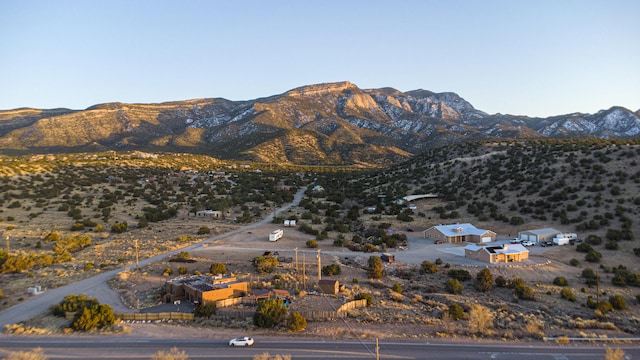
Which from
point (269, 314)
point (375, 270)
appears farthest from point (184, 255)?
point (375, 270)

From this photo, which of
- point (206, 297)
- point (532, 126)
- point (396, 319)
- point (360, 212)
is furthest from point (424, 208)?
point (532, 126)

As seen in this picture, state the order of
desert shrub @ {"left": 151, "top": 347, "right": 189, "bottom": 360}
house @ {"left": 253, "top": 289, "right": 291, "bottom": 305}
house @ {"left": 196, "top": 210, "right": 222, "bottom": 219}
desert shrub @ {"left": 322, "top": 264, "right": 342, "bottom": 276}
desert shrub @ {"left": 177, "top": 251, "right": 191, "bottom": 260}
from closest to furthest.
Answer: desert shrub @ {"left": 151, "top": 347, "right": 189, "bottom": 360} → house @ {"left": 253, "top": 289, "right": 291, "bottom": 305} → desert shrub @ {"left": 322, "top": 264, "right": 342, "bottom": 276} → desert shrub @ {"left": 177, "top": 251, "right": 191, "bottom": 260} → house @ {"left": 196, "top": 210, "right": 222, "bottom": 219}

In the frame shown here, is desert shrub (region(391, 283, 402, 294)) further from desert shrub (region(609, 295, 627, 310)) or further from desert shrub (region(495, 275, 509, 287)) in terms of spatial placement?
desert shrub (region(609, 295, 627, 310))

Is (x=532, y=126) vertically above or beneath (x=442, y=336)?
above

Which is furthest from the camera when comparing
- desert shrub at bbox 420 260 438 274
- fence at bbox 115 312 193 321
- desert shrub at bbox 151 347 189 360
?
desert shrub at bbox 420 260 438 274

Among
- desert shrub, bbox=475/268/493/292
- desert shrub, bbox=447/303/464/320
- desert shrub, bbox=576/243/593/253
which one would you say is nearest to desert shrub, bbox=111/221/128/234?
desert shrub, bbox=447/303/464/320

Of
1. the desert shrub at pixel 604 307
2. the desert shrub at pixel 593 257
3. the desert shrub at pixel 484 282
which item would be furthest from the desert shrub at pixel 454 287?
the desert shrub at pixel 593 257

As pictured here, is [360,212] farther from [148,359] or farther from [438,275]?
[148,359]
